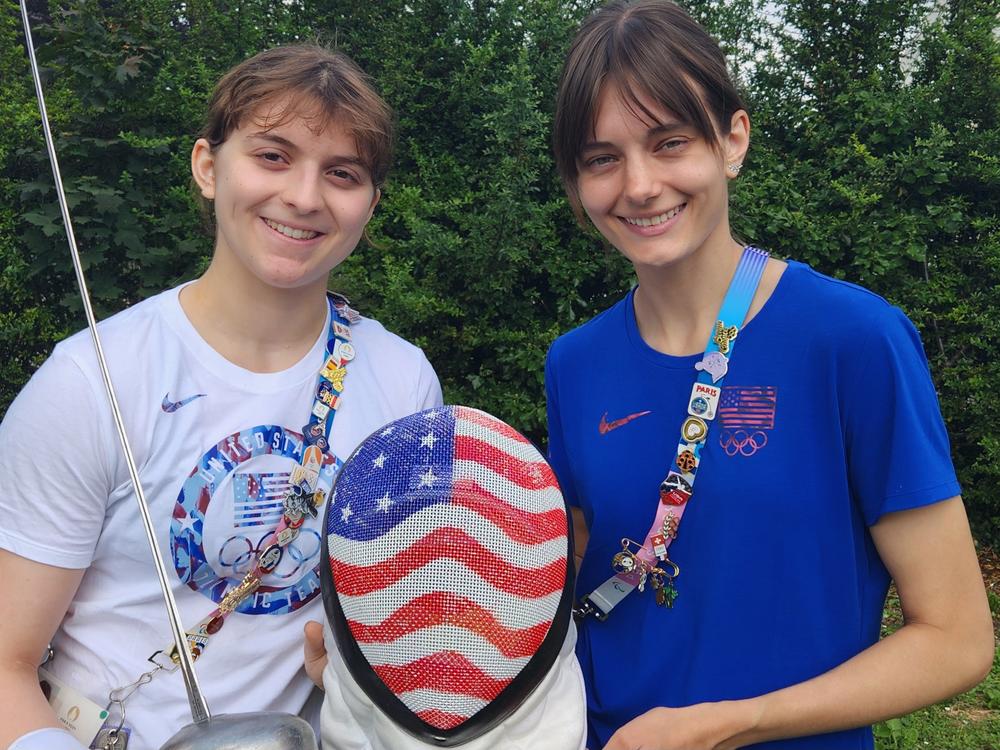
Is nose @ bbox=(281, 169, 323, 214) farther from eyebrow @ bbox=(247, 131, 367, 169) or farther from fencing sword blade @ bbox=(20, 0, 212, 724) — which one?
fencing sword blade @ bbox=(20, 0, 212, 724)

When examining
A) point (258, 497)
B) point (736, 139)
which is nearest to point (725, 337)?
point (736, 139)

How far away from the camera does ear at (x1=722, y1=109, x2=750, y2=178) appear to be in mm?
1924

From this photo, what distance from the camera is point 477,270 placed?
435 centimetres

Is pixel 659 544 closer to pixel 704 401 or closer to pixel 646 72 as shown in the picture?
pixel 704 401

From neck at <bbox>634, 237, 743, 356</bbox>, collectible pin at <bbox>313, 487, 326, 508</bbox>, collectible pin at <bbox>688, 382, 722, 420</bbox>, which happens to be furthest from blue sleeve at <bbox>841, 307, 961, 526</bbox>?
collectible pin at <bbox>313, 487, 326, 508</bbox>

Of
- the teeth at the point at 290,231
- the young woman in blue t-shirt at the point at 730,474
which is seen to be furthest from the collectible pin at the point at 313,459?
the young woman in blue t-shirt at the point at 730,474

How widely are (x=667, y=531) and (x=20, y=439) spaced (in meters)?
1.32

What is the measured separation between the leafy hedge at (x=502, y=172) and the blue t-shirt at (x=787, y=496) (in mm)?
2546

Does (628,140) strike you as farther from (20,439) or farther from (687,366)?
(20,439)

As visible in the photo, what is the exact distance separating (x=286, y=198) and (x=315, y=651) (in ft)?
3.14

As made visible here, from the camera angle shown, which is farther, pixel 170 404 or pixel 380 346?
pixel 380 346

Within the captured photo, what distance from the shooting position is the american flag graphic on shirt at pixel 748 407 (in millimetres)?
1705

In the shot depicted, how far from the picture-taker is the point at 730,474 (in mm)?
1706

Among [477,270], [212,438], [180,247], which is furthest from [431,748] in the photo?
[180,247]
